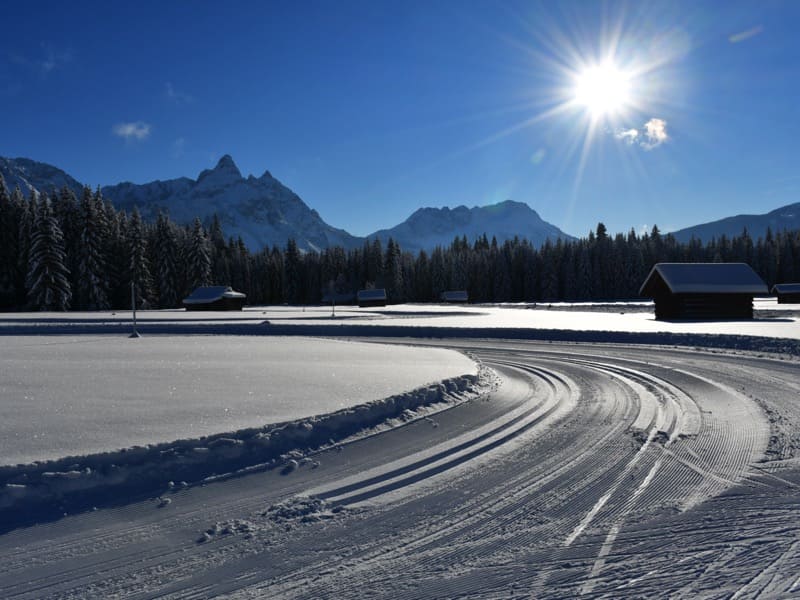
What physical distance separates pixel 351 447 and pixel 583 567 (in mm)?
3597

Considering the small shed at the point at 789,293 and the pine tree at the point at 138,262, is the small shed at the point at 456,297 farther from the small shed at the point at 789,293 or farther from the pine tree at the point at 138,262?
the pine tree at the point at 138,262

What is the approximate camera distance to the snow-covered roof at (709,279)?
39.1m

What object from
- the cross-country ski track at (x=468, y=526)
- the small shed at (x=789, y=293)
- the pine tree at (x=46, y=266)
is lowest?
the cross-country ski track at (x=468, y=526)

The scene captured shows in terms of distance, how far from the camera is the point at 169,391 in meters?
9.24

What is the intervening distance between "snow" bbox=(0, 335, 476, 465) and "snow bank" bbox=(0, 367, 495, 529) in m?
0.27

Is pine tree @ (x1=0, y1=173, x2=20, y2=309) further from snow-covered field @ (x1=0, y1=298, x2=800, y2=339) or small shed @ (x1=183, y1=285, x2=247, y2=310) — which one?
small shed @ (x1=183, y1=285, x2=247, y2=310)

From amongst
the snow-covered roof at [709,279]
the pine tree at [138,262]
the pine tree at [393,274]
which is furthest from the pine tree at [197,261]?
the snow-covered roof at [709,279]

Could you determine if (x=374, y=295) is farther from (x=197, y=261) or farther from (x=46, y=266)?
(x=46, y=266)

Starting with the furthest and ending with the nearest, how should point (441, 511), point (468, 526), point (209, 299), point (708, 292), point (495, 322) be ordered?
point (209, 299) < point (708, 292) < point (495, 322) < point (441, 511) < point (468, 526)

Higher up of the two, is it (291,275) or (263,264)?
(263,264)

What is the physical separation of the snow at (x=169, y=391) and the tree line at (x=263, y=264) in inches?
2146

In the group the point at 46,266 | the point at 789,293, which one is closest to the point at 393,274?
the point at 46,266

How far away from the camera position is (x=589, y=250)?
111625 mm

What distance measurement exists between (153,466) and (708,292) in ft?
144
